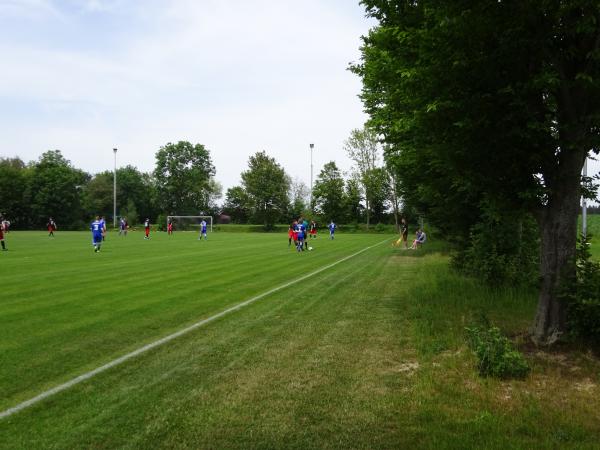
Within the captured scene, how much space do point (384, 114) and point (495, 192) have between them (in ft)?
22.5

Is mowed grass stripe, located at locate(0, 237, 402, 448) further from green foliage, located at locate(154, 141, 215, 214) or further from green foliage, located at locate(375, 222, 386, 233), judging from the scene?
green foliage, located at locate(154, 141, 215, 214)

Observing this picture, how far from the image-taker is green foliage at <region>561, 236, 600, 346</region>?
572cm

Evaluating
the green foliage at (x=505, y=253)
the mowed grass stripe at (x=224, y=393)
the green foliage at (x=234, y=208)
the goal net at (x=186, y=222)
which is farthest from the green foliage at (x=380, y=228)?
the mowed grass stripe at (x=224, y=393)

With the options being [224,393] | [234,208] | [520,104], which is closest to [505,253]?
[520,104]

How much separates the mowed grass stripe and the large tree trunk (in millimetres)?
2070

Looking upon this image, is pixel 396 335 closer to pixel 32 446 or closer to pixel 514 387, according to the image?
pixel 514 387

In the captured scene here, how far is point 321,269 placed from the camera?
55.1 ft

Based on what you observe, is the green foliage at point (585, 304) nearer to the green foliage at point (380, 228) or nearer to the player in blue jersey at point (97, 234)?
the player in blue jersey at point (97, 234)

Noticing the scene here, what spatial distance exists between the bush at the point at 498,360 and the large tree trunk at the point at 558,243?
1071 mm

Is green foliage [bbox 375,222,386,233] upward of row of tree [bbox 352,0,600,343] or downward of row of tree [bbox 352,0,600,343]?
downward

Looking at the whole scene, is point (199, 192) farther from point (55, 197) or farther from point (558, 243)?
point (558, 243)

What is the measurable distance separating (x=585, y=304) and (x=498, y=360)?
1.40 metres

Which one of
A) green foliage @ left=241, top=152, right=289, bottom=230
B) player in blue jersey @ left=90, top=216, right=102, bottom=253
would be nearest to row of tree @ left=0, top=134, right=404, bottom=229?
green foliage @ left=241, top=152, right=289, bottom=230

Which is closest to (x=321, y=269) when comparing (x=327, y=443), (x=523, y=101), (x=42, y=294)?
(x=42, y=294)
